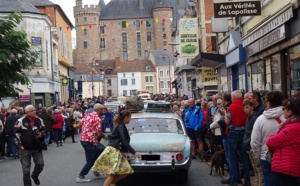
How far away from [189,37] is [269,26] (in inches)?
671

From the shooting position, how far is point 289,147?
19.8 ft

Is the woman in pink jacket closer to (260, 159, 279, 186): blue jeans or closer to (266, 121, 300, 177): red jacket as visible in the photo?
(266, 121, 300, 177): red jacket

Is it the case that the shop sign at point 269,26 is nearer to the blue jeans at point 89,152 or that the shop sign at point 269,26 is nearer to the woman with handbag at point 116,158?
the blue jeans at point 89,152

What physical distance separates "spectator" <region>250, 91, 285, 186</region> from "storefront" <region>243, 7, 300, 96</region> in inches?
291

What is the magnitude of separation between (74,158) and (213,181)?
7421 millimetres

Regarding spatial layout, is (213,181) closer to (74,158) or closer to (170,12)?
(74,158)

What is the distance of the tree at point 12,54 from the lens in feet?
58.2

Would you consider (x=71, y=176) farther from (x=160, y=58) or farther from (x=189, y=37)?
(x=160, y=58)

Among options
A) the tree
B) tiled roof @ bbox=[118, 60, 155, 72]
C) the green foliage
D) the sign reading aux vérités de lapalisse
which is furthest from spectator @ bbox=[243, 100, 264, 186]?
tiled roof @ bbox=[118, 60, 155, 72]

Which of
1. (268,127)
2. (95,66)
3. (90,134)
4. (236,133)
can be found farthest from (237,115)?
(95,66)

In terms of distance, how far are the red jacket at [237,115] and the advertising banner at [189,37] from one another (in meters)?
23.7

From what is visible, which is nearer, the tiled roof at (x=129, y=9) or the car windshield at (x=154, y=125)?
the car windshield at (x=154, y=125)

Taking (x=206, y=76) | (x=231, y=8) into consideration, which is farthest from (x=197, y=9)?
(x=231, y=8)

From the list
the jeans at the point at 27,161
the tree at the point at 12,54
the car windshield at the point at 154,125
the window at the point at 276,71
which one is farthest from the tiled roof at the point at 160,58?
the jeans at the point at 27,161
